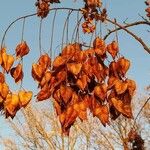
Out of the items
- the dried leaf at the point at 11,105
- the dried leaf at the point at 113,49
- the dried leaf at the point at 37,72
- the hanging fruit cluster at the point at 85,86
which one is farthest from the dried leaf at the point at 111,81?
the dried leaf at the point at 11,105

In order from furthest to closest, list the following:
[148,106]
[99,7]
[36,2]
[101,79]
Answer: [148,106]
[36,2]
[99,7]
[101,79]

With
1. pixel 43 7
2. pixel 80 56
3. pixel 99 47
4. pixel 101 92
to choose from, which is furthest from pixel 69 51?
pixel 43 7

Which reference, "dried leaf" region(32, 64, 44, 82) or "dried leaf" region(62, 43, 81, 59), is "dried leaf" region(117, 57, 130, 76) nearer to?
"dried leaf" region(62, 43, 81, 59)

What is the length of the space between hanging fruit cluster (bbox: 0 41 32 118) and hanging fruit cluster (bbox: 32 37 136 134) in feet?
0.42

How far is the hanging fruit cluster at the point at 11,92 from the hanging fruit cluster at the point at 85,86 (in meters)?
0.13

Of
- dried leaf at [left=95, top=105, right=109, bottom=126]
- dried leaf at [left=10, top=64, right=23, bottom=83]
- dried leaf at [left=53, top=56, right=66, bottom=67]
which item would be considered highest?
dried leaf at [left=10, top=64, right=23, bottom=83]

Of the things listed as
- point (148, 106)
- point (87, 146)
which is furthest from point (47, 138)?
point (148, 106)

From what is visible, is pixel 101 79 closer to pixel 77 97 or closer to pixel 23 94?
pixel 77 97

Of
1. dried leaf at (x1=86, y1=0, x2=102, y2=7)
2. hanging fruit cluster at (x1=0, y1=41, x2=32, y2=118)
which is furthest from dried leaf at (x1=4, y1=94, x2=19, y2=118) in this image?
dried leaf at (x1=86, y1=0, x2=102, y2=7)

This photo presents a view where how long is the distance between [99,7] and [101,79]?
1.04 metres

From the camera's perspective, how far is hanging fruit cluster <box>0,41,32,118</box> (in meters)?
2.12

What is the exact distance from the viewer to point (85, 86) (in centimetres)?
197

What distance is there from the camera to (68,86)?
6.49 feet

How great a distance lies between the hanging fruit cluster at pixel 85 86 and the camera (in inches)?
77.3
